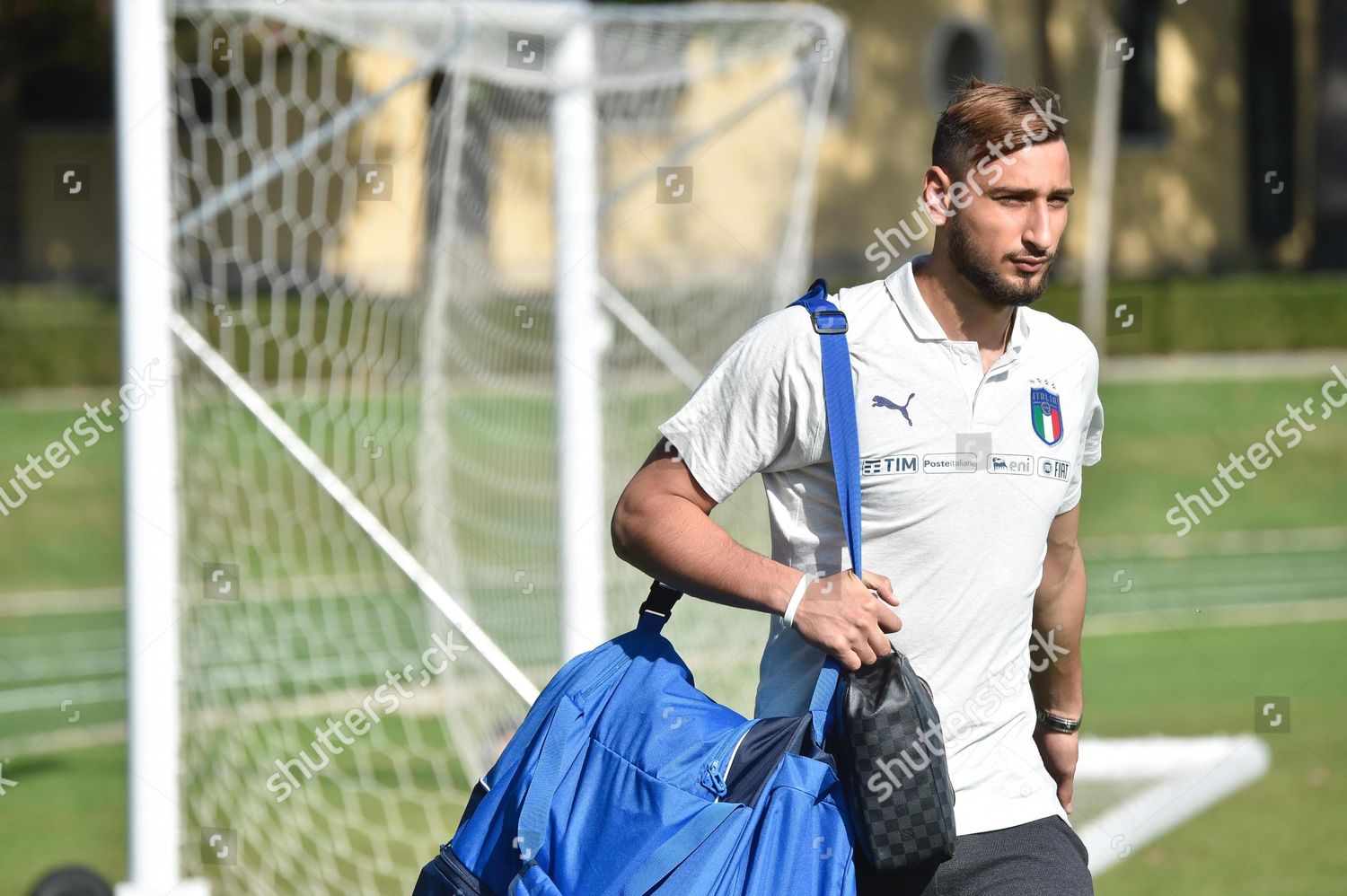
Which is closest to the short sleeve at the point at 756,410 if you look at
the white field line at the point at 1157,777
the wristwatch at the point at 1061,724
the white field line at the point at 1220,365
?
the wristwatch at the point at 1061,724

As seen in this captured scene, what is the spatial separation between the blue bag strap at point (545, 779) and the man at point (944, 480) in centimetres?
28

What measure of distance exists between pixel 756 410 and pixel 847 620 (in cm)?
38

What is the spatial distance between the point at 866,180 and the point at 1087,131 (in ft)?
14.4

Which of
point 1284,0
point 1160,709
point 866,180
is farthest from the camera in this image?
point 1284,0

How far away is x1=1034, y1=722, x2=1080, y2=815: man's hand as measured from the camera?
3.12m

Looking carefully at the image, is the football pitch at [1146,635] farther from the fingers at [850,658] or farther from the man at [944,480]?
the fingers at [850,658]

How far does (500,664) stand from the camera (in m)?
3.82

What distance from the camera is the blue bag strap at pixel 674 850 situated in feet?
7.64

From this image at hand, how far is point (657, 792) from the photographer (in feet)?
7.83

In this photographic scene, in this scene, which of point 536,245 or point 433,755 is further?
point 536,245

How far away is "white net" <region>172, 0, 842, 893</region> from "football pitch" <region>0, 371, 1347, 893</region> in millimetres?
222

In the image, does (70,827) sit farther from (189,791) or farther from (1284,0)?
(1284,0)

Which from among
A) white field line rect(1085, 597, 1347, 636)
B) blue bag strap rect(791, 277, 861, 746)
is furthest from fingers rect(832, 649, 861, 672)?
white field line rect(1085, 597, 1347, 636)

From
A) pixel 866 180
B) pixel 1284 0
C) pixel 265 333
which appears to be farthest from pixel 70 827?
pixel 1284 0
